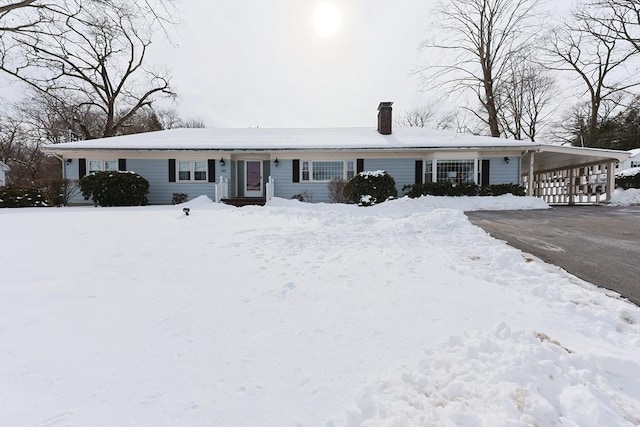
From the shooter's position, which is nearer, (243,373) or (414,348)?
(243,373)

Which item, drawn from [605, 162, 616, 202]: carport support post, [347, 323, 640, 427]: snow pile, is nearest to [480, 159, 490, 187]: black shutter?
[605, 162, 616, 202]: carport support post

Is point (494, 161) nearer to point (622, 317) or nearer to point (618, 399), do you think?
point (622, 317)

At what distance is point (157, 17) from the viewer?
35.0 ft

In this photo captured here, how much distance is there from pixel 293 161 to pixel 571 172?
50.2ft

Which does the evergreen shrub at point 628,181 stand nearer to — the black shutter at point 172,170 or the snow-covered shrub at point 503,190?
the snow-covered shrub at point 503,190

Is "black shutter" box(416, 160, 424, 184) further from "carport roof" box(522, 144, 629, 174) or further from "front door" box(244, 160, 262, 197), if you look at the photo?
"front door" box(244, 160, 262, 197)

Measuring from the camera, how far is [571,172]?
685 inches

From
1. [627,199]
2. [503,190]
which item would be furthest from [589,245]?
[627,199]

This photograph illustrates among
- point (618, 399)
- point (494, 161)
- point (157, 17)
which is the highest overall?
point (157, 17)

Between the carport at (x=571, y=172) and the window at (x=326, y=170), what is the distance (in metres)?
7.77

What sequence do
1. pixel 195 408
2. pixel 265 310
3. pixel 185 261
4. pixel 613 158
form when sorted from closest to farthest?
1. pixel 195 408
2. pixel 265 310
3. pixel 185 261
4. pixel 613 158

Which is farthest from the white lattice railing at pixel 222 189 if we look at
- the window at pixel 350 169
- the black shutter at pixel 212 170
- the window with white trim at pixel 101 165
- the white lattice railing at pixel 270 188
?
the window at pixel 350 169

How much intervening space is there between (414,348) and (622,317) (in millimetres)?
1883

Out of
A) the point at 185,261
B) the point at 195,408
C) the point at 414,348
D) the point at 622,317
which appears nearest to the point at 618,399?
the point at 414,348
